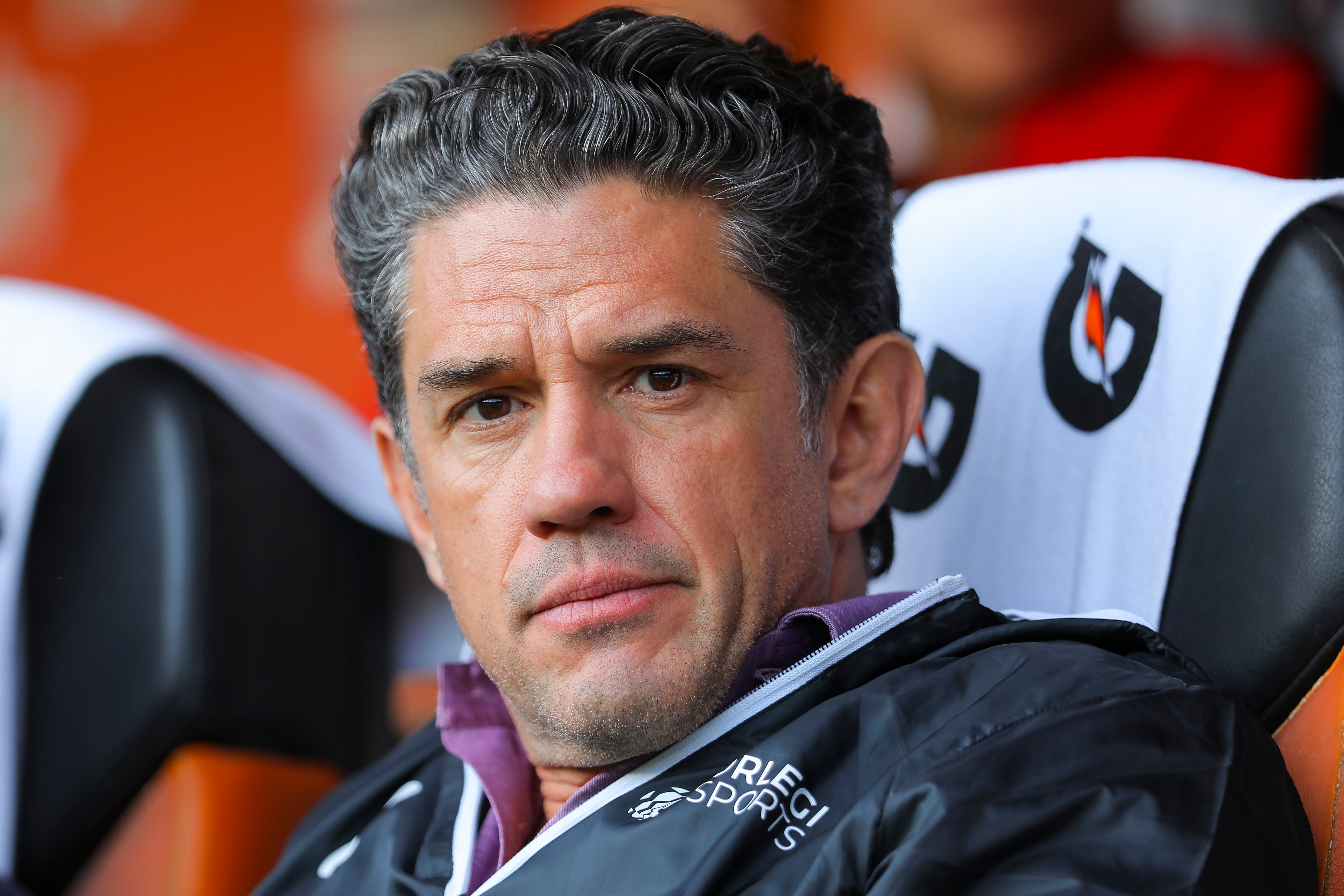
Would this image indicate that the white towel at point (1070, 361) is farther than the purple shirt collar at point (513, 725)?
Yes

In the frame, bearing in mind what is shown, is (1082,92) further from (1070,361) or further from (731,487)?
(731,487)

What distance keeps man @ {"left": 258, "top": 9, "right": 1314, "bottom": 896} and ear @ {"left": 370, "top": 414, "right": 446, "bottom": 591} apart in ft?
0.12

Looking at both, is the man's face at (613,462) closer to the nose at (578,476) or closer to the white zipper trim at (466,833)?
the nose at (578,476)

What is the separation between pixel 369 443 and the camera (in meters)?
1.84

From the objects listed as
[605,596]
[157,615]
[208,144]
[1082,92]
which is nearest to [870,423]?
[605,596]

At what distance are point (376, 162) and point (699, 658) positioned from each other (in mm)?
522

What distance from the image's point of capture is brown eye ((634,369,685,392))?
1.01m

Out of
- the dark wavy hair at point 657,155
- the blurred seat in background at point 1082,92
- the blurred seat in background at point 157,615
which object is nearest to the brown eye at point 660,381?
the dark wavy hair at point 657,155

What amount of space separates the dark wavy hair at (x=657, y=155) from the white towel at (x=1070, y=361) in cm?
17

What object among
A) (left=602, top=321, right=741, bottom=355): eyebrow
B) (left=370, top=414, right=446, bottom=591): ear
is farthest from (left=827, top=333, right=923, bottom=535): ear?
(left=370, top=414, right=446, bottom=591): ear

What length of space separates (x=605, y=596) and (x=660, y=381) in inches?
6.7

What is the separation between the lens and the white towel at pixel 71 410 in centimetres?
147

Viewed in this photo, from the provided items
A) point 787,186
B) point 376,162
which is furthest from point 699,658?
point 376,162

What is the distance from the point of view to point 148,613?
4.77 ft
